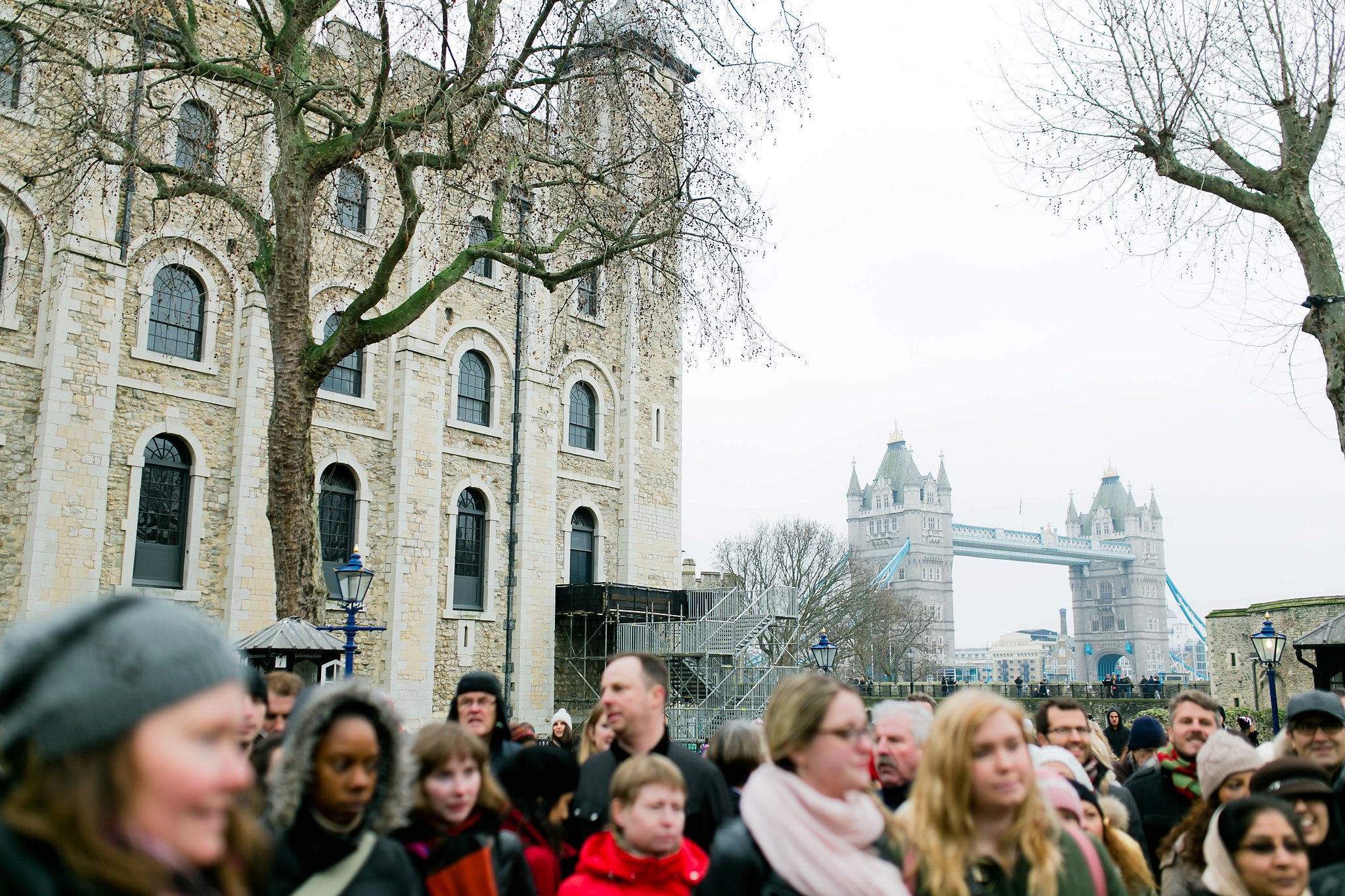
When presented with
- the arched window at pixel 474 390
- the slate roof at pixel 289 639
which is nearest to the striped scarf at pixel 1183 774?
the slate roof at pixel 289 639

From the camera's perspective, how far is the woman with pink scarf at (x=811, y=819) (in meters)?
2.67

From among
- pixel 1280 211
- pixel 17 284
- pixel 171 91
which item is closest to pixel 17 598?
pixel 17 284

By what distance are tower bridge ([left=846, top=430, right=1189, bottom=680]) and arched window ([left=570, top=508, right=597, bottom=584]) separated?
109 meters

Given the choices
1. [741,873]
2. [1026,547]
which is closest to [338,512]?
[741,873]

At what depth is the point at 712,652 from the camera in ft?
77.7

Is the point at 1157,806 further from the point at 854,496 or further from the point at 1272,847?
the point at 854,496

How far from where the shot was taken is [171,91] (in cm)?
1775

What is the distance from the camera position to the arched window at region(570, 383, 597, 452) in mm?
24828

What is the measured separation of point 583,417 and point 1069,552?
14520 cm

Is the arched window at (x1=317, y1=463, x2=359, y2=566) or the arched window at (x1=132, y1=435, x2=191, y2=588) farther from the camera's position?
the arched window at (x1=317, y1=463, x2=359, y2=566)

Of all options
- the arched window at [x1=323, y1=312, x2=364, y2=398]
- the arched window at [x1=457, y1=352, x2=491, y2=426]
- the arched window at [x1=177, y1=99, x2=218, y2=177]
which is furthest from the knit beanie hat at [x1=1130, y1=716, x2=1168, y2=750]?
the arched window at [x1=457, y1=352, x2=491, y2=426]

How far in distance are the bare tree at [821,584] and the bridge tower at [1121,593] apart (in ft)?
385

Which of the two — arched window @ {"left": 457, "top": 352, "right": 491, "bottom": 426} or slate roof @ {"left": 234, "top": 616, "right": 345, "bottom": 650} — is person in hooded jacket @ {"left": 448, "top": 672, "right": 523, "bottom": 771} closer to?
slate roof @ {"left": 234, "top": 616, "right": 345, "bottom": 650}

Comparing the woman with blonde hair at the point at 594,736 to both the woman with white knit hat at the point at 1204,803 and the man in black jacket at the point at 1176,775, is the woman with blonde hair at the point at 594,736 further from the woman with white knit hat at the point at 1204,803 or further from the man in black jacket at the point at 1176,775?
the man in black jacket at the point at 1176,775
